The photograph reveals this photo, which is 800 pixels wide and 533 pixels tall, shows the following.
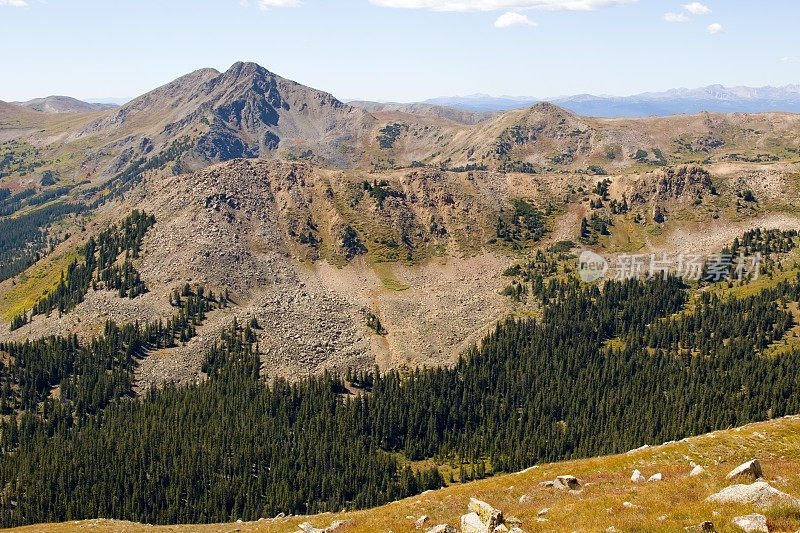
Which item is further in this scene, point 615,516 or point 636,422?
point 636,422

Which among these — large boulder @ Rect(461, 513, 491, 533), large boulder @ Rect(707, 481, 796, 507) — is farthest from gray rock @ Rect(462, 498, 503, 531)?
large boulder @ Rect(707, 481, 796, 507)

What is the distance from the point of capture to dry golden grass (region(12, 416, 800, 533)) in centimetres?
3662

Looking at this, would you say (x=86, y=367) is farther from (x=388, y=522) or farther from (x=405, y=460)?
(x=388, y=522)

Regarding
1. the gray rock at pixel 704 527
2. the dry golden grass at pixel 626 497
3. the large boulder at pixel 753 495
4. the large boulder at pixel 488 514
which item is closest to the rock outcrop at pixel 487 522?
the large boulder at pixel 488 514

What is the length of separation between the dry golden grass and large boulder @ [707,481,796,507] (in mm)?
1096

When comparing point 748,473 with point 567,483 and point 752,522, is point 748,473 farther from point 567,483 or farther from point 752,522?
point 567,483

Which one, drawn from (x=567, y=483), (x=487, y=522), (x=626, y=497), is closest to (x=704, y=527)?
(x=626, y=497)

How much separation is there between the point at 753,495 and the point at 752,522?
496 centimetres

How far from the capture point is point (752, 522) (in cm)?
3194

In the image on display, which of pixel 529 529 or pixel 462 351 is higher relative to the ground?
pixel 529 529

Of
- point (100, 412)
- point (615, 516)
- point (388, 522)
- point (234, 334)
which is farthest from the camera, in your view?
point (234, 334)

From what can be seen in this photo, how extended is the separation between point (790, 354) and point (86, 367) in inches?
8063

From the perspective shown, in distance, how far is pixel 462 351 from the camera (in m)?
195

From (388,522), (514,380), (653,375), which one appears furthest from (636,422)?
(388,522)
